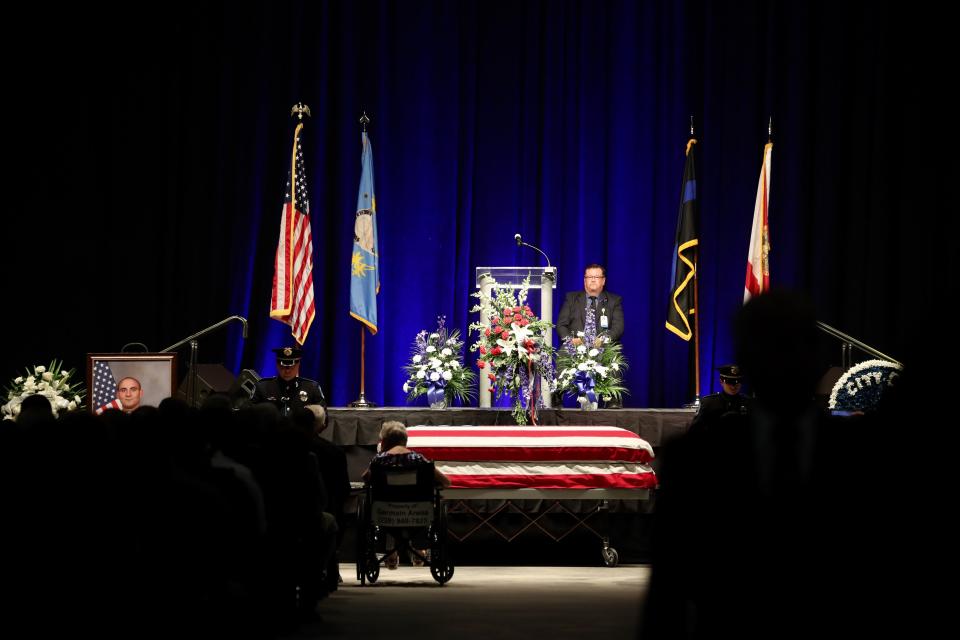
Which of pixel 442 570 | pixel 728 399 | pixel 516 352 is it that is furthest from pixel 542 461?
pixel 728 399

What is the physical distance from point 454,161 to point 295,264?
8.14ft

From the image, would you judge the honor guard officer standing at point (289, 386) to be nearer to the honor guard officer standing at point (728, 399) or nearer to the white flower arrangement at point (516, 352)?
the white flower arrangement at point (516, 352)

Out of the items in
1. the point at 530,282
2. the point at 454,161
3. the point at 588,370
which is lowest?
the point at 588,370

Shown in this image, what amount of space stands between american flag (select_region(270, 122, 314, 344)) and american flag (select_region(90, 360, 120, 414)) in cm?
238

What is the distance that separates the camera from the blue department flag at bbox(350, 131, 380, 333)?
11.0 meters

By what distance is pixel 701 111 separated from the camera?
40.2ft

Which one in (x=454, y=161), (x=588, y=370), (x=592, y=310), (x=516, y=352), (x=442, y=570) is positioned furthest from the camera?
(x=454, y=161)

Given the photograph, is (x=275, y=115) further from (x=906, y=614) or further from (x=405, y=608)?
(x=906, y=614)

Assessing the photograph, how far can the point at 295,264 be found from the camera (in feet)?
35.9

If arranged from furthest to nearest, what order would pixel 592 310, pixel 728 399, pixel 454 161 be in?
pixel 454 161 → pixel 592 310 → pixel 728 399

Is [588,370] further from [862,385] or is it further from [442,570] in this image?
[442,570]

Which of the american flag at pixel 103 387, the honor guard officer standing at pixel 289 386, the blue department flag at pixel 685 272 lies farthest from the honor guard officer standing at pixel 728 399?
the american flag at pixel 103 387

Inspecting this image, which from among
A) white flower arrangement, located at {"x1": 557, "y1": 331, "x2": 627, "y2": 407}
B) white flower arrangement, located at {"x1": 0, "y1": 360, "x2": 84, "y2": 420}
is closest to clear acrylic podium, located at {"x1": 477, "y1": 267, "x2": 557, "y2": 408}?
white flower arrangement, located at {"x1": 557, "y1": 331, "x2": 627, "y2": 407}

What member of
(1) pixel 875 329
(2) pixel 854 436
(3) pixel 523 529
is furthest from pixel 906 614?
(1) pixel 875 329
